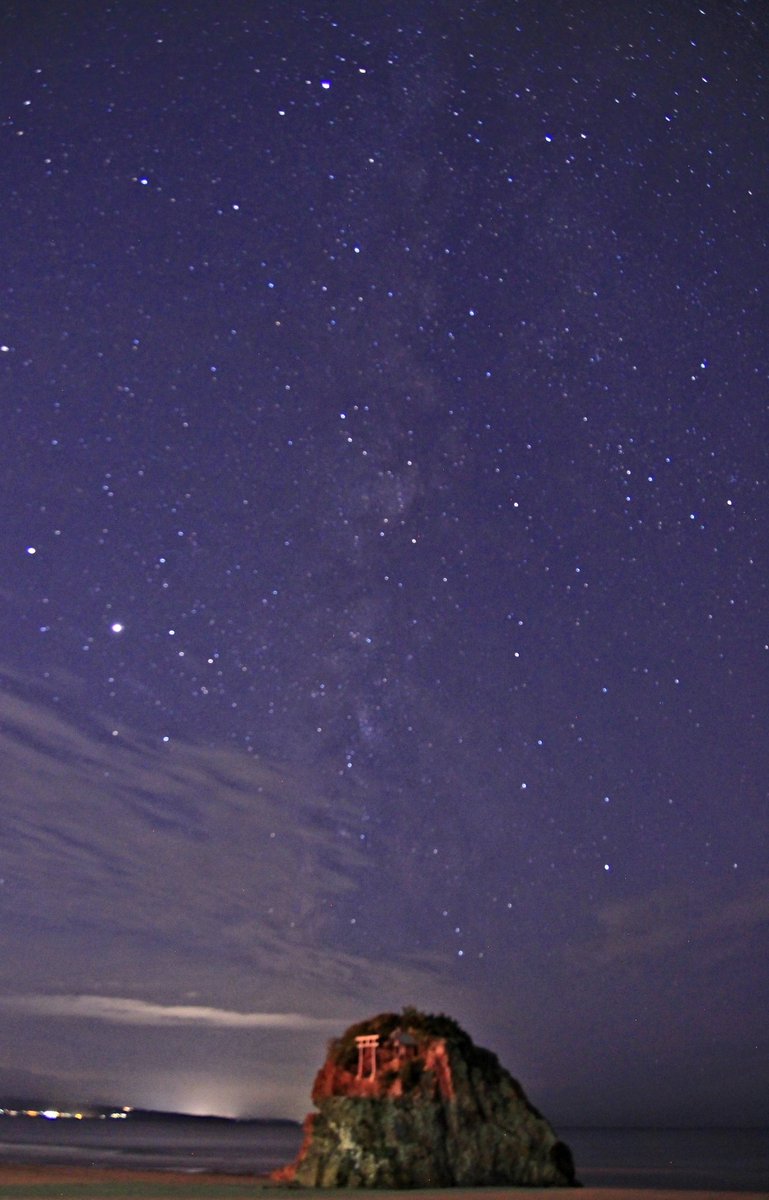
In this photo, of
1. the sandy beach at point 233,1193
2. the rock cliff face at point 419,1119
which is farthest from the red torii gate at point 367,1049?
the sandy beach at point 233,1193

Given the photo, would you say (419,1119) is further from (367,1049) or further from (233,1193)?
(233,1193)

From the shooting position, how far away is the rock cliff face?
31.6 m

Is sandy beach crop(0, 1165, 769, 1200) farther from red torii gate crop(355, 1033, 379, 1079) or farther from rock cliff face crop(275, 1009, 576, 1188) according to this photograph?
red torii gate crop(355, 1033, 379, 1079)

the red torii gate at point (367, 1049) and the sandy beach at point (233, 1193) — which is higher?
the red torii gate at point (367, 1049)

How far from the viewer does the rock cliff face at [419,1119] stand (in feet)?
104

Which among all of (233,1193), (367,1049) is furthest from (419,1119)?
(233,1193)

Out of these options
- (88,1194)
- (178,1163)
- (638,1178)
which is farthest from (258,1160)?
(88,1194)

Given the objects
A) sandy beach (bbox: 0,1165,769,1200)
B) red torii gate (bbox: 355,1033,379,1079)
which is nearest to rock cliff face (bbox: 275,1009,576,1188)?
red torii gate (bbox: 355,1033,379,1079)

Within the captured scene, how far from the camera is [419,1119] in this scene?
3222 centimetres

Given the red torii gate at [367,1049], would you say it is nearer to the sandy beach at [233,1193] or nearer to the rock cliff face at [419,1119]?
the rock cliff face at [419,1119]

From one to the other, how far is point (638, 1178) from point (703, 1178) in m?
6.27

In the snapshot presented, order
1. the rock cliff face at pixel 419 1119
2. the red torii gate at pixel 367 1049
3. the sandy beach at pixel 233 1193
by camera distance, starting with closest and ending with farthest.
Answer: the sandy beach at pixel 233 1193 < the rock cliff face at pixel 419 1119 < the red torii gate at pixel 367 1049

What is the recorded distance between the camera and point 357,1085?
33688 mm

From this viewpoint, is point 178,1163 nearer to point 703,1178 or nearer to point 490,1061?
point 703,1178
